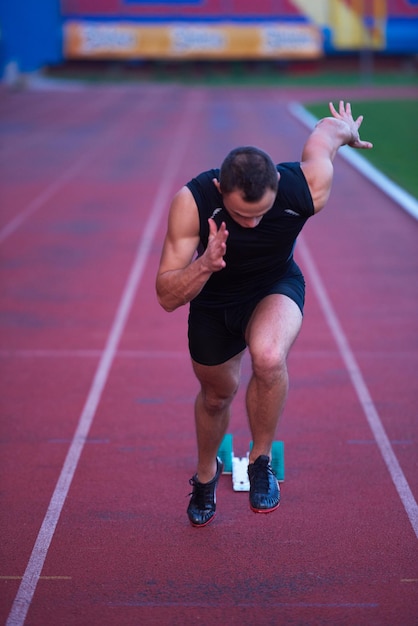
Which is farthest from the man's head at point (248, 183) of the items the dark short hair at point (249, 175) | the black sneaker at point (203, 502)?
the black sneaker at point (203, 502)

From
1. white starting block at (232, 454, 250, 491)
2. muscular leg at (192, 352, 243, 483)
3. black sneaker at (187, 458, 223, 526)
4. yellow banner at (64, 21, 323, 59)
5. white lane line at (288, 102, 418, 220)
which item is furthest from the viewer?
yellow banner at (64, 21, 323, 59)

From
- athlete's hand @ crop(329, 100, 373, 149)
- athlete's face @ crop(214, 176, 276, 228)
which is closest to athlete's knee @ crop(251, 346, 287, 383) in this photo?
athlete's face @ crop(214, 176, 276, 228)

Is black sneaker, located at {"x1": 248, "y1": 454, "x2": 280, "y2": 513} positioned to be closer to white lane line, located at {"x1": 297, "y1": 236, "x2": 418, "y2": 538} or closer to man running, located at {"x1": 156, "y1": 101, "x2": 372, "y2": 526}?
man running, located at {"x1": 156, "y1": 101, "x2": 372, "y2": 526}

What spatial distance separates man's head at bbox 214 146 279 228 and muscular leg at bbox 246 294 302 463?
438 mm

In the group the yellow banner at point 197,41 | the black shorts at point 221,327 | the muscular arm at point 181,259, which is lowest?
the yellow banner at point 197,41

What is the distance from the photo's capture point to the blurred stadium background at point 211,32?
5097cm

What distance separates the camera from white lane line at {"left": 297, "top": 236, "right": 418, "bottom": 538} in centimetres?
492

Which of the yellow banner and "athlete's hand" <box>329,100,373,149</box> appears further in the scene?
the yellow banner

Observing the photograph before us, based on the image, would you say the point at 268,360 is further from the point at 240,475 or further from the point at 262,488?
the point at 240,475

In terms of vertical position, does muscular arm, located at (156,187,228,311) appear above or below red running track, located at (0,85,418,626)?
above

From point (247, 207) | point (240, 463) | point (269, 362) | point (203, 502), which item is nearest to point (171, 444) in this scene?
point (240, 463)

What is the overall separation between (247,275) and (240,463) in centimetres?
133

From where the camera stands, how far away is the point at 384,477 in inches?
205

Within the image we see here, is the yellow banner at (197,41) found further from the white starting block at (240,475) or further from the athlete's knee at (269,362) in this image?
the athlete's knee at (269,362)
